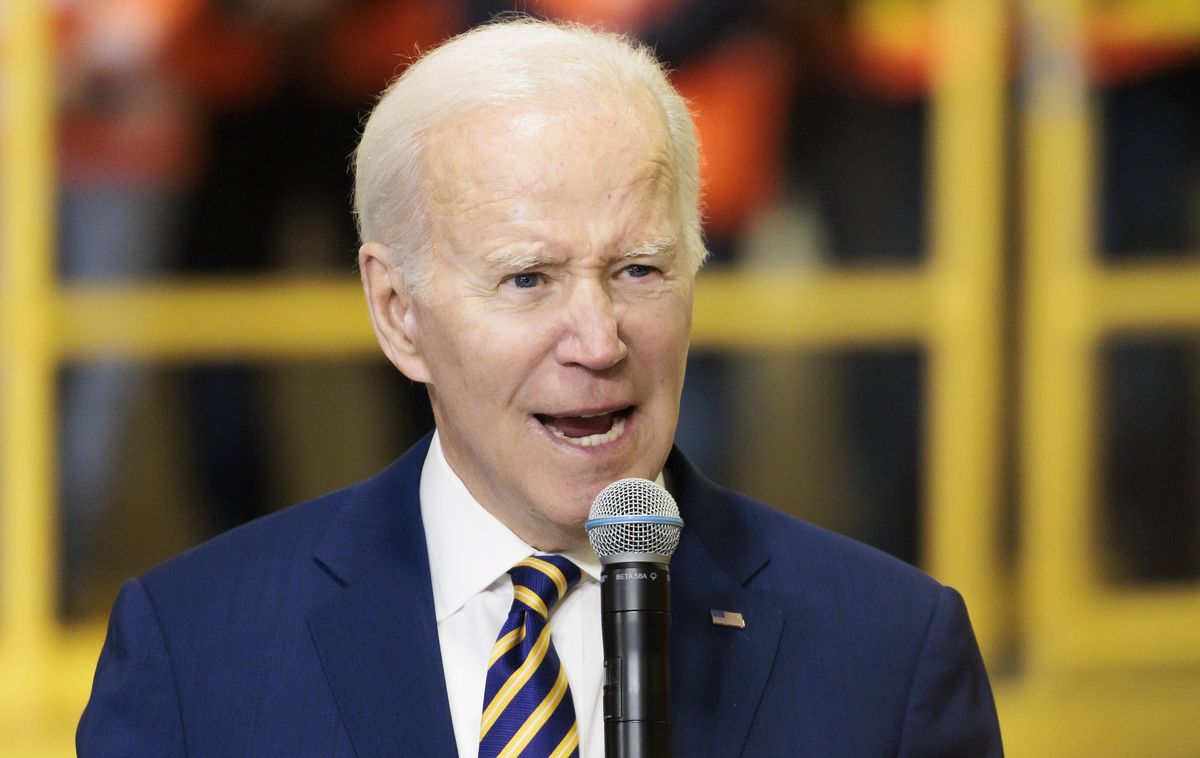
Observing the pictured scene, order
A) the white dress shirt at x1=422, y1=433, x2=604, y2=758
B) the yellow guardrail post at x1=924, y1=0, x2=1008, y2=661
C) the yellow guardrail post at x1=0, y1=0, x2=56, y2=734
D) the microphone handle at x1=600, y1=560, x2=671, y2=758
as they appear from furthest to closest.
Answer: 1. the yellow guardrail post at x1=924, y1=0, x2=1008, y2=661
2. the yellow guardrail post at x1=0, y1=0, x2=56, y2=734
3. the white dress shirt at x1=422, y1=433, x2=604, y2=758
4. the microphone handle at x1=600, y1=560, x2=671, y2=758

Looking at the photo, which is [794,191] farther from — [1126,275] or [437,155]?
[437,155]

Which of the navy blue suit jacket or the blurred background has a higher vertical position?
the blurred background

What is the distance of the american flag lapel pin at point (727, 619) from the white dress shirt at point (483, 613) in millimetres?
125

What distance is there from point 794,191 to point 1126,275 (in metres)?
0.71

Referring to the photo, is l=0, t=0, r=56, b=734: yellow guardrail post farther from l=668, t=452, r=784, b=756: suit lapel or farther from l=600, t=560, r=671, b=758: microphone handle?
l=600, t=560, r=671, b=758: microphone handle

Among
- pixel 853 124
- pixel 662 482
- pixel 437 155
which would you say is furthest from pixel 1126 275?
pixel 437 155

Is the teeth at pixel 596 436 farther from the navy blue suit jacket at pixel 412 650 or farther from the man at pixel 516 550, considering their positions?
the navy blue suit jacket at pixel 412 650

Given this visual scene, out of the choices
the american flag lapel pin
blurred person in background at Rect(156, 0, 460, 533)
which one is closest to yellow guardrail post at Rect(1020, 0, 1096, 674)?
blurred person in background at Rect(156, 0, 460, 533)

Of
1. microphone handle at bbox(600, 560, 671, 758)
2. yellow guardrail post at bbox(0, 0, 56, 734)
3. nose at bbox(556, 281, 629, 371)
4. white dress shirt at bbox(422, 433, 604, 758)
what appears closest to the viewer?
microphone handle at bbox(600, 560, 671, 758)

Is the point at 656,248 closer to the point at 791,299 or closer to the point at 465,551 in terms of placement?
the point at 465,551

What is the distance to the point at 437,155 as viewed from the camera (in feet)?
5.12

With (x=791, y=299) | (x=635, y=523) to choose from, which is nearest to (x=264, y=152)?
(x=791, y=299)

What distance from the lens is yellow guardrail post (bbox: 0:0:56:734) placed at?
10.0 feet

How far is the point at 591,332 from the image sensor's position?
1.45 meters
